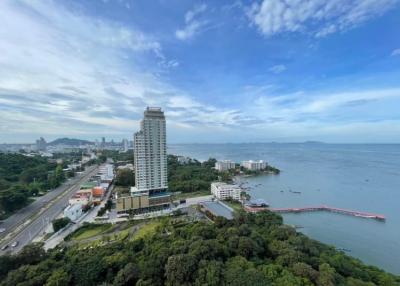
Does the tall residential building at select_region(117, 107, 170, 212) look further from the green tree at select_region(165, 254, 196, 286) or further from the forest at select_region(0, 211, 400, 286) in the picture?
the green tree at select_region(165, 254, 196, 286)

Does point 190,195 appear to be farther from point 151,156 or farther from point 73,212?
point 73,212

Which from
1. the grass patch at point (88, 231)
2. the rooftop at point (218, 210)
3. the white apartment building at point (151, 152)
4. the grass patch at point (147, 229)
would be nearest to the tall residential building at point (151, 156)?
the white apartment building at point (151, 152)

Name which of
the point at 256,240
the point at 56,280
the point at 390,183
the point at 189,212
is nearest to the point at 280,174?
the point at 390,183

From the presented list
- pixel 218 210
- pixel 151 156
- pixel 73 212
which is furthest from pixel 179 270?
pixel 151 156

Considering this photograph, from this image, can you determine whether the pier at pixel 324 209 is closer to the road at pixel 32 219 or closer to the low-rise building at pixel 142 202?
the low-rise building at pixel 142 202

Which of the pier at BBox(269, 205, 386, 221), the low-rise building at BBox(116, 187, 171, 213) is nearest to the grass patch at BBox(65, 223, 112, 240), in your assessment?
the low-rise building at BBox(116, 187, 171, 213)
